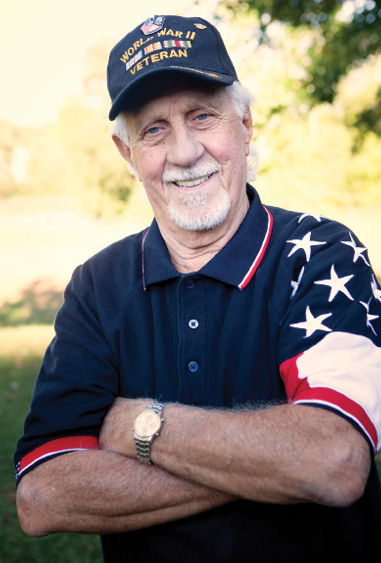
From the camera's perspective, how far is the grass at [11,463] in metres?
3.53

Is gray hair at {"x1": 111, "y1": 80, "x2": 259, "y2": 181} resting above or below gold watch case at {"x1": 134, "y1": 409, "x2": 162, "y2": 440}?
above

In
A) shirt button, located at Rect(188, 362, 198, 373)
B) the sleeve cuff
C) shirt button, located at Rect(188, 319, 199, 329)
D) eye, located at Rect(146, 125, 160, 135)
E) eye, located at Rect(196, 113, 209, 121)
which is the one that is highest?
eye, located at Rect(196, 113, 209, 121)

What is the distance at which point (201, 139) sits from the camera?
201 cm

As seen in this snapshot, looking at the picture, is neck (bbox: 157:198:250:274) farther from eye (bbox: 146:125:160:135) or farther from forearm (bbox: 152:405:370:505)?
forearm (bbox: 152:405:370:505)

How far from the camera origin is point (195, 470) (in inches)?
60.8

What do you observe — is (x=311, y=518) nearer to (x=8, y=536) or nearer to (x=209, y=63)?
(x=209, y=63)

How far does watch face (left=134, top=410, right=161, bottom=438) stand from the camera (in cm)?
164

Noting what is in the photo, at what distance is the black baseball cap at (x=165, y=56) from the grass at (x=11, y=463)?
296cm

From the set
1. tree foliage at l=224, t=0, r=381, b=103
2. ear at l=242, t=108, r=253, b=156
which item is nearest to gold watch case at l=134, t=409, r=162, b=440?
ear at l=242, t=108, r=253, b=156

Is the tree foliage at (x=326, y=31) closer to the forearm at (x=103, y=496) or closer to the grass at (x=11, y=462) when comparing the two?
the grass at (x=11, y=462)

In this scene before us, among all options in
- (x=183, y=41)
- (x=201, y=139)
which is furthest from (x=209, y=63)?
(x=201, y=139)

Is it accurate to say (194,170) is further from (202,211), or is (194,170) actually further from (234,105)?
(234,105)

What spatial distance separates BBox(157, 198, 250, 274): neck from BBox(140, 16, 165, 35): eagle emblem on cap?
0.74m

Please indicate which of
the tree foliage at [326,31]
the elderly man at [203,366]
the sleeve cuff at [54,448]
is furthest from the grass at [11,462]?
the tree foliage at [326,31]
